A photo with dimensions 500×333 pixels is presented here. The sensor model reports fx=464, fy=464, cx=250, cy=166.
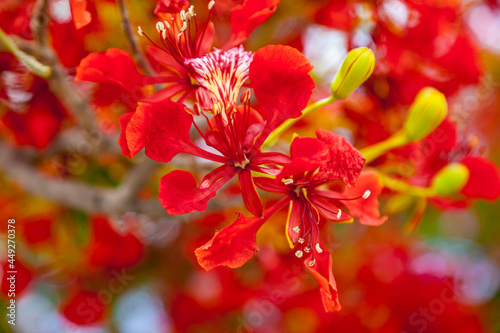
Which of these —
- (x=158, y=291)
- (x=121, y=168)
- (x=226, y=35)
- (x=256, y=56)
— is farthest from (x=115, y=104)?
(x=158, y=291)

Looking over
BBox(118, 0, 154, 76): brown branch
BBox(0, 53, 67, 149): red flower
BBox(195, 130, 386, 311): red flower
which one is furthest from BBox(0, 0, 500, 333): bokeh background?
BBox(195, 130, 386, 311): red flower

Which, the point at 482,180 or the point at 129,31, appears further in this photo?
the point at 482,180

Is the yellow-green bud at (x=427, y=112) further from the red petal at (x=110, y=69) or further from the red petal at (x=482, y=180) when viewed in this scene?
the red petal at (x=110, y=69)

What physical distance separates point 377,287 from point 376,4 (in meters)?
0.63

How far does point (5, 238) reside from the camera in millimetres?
1050

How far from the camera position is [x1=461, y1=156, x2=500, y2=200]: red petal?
768 millimetres

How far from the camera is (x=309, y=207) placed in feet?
1.83

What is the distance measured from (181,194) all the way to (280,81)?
6.2 inches

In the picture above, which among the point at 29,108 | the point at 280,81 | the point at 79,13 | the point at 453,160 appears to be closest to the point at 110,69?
the point at 79,13

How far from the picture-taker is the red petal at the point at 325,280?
484 millimetres

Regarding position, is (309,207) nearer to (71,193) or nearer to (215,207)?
(215,207)

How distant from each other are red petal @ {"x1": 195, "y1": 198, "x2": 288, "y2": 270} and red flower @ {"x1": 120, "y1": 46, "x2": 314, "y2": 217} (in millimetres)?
20

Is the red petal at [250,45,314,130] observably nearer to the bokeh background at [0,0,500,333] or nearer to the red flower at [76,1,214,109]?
the red flower at [76,1,214,109]

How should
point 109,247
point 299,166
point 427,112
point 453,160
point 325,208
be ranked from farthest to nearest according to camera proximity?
point 109,247 < point 453,160 < point 427,112 < point 325,208 < point 299,166
